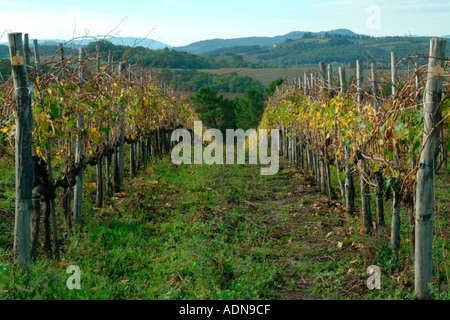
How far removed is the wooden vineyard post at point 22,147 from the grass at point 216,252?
319mm

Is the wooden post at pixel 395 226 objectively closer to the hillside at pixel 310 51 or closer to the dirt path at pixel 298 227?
the dirt path at pixel 298 227

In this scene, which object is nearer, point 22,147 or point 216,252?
point 22,147

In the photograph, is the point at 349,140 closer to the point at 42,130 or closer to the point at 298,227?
the point at 298,227

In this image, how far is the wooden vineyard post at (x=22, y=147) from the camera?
452 cm

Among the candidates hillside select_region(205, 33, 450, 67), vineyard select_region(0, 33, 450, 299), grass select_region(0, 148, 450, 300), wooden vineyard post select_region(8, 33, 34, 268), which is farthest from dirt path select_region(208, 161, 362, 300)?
hillside select_region(205, 33, 450, 67)

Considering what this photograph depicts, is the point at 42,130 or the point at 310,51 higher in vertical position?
the point at 310,51

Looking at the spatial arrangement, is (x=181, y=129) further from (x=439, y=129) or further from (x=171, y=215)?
(x=439, y=129)

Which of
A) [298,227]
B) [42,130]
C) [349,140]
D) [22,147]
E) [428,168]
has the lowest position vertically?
[298,227]

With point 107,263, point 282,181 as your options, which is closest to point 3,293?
point 107,263

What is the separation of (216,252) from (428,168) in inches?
126

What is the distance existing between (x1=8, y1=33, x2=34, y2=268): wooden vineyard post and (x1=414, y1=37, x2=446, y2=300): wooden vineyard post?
420 centimetres

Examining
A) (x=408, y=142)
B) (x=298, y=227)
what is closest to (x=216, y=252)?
(x=298, y=227)

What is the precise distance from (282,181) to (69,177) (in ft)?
25.2

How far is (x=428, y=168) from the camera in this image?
4.19 m
